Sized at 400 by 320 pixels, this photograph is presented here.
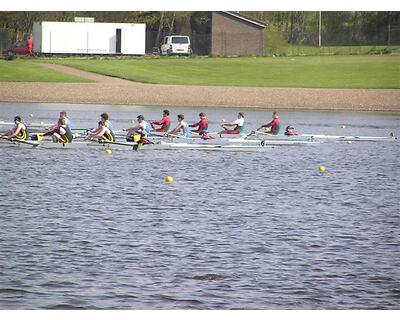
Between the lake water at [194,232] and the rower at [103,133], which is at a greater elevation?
the rower at [103,133]

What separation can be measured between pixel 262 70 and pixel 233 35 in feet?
22.3

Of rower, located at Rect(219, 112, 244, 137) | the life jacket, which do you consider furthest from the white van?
the life jacket

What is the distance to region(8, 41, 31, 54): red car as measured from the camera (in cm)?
2559

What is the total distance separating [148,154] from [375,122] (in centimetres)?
1602

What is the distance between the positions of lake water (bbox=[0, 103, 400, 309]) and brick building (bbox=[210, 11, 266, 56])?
818 cm

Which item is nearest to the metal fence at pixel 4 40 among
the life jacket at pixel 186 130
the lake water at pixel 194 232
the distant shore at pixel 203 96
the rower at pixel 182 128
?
the lake water at pixel 194 232

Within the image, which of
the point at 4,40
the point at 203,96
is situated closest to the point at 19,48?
the point at 4,40

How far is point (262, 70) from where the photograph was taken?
46000 millimetres

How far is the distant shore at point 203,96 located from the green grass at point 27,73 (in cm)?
207

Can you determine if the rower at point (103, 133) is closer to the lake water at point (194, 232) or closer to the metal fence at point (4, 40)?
the lake water at point (194, 232)

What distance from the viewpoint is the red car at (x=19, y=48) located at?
84.0 feet

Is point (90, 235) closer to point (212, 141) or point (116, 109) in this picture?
point (212, 141)

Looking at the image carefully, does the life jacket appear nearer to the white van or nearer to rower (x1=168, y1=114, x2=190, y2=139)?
rower (x1=168, y1=114, x2=190, y2=139)

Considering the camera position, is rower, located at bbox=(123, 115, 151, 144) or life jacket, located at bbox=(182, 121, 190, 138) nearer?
rower, located at bbox=(123, 115, 151, 144)
